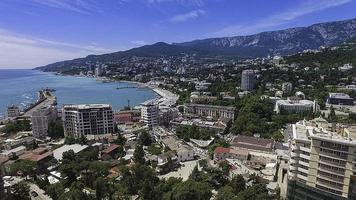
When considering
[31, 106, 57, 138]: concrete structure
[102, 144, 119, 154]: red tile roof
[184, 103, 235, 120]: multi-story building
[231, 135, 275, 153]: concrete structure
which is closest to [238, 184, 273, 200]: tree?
[231, 135, 275, 153]: concrete structure

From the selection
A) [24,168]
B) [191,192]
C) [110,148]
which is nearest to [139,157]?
[110,148]

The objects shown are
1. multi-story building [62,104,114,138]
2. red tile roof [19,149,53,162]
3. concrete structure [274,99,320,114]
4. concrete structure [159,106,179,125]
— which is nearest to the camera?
red tile roof [19,149,53,162]

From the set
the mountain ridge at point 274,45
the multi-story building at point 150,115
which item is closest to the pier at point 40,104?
the multi-story building at point 150,115

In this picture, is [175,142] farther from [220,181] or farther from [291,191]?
[291,191]

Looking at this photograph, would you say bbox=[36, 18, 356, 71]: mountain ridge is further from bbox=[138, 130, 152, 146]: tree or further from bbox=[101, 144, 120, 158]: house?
bbox=[101, 144, 120, 158]: house

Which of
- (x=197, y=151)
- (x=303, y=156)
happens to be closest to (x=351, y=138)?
(x=303, y=156)

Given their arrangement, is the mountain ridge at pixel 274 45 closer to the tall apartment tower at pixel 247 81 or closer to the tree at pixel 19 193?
the tall apartment tower at pixel 247 81
